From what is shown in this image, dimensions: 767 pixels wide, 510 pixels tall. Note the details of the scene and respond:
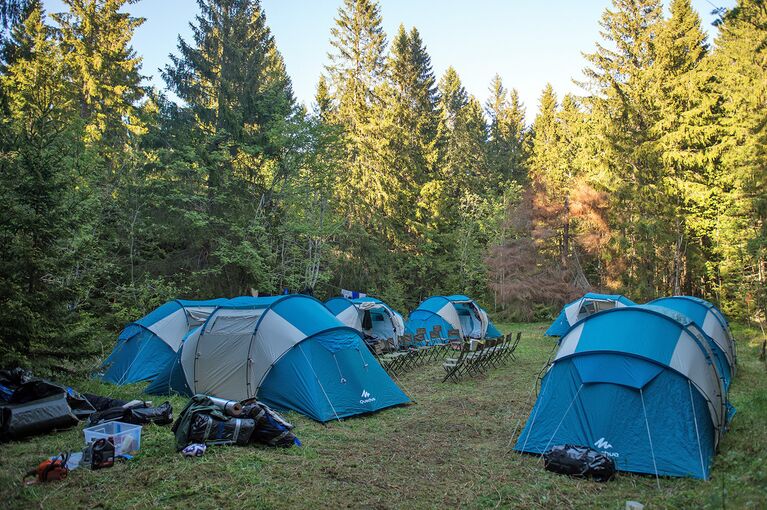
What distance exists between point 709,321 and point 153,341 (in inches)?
514

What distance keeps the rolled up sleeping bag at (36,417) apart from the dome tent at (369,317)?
26.4ft

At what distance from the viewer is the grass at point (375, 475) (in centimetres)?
466

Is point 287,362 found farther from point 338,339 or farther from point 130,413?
point 130,413

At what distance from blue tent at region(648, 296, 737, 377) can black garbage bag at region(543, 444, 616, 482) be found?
6755 millimetres

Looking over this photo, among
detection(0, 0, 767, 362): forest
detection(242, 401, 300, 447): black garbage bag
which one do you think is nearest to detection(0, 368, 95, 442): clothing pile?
detection(242, 401, 300, 447): black garbage bag

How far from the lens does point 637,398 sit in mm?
5840

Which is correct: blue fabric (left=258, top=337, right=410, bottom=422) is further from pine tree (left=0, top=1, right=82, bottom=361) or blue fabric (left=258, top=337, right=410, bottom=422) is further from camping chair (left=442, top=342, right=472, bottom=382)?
pine tree (left=0, top=1, right=82, bottom=361)

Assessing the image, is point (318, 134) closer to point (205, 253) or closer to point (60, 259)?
point (205, 253)

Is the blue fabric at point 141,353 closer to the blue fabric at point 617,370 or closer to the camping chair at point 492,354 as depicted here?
the camping chair at point 492,354

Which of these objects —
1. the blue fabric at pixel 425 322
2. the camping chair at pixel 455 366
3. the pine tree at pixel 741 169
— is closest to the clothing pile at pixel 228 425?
the camping chair at pixel 455 366

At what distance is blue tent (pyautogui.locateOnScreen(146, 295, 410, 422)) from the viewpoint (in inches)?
312

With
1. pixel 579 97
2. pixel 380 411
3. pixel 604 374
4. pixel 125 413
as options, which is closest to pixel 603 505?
pixel 604 374

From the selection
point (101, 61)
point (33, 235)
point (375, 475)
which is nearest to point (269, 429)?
point (375, 475)

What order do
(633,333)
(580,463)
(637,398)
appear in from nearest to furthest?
(580,463)
(637,398)
(633,333)
